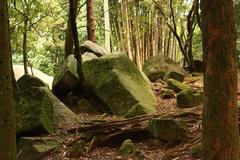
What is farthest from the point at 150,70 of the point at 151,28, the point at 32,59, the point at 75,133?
the point at 32,59

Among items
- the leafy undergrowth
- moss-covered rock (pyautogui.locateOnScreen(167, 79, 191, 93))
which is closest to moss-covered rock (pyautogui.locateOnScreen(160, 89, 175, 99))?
moss-covered rock (pyautogui.locateOnScreen(167, 79, 191, 93))

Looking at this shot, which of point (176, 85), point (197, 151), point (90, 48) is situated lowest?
point (197, 151)

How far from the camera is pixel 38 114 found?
670cm

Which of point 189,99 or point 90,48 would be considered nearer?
point 189,99

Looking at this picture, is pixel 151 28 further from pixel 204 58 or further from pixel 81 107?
pixel 204 58

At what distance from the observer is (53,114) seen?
7.03 metres

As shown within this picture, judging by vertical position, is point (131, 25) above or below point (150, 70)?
above

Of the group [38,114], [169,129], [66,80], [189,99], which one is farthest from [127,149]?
[66,80]

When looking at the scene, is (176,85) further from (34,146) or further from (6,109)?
(6,109)

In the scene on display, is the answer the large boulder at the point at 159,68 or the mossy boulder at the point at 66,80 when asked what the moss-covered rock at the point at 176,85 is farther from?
the mossy boulder at the point at 66,80

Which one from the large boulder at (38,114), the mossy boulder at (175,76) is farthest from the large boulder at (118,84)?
the mossy boulder at (175,76)

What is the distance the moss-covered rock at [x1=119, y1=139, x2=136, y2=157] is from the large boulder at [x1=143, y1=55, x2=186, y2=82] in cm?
515

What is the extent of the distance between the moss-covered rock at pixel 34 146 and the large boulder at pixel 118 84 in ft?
5.76

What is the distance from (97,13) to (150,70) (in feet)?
27.8
